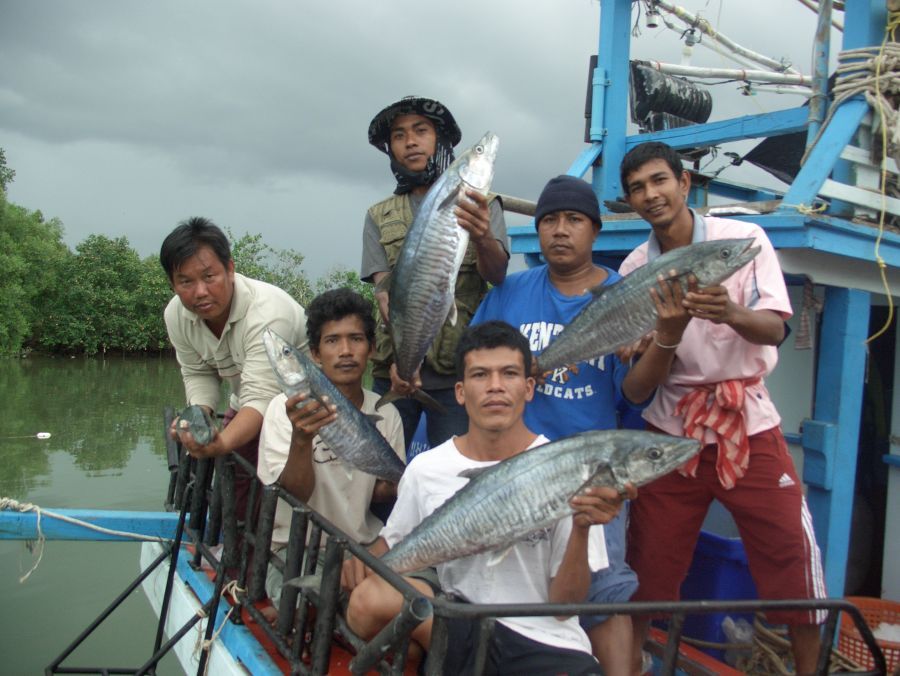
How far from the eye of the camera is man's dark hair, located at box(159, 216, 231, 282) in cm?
339

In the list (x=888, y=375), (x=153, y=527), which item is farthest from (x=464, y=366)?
(x=888, y=375)

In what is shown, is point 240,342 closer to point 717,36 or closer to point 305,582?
point 305,582

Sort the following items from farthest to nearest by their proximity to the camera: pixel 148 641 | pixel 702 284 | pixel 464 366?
pixel 148 641 < pixel 464 366 < pixel 702 284

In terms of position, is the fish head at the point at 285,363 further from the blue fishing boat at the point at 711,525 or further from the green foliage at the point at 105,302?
the green foliage at the point at 105,302

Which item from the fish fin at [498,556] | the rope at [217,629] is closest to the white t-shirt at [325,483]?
the rope at [217,629]

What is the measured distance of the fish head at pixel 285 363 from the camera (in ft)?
8.58

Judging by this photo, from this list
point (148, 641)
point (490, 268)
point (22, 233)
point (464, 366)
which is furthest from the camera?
point (22, 233)

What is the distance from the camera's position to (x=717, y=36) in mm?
7137

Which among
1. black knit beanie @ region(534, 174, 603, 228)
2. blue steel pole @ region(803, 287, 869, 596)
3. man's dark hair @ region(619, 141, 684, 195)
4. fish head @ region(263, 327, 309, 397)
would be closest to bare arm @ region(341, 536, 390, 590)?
fish head @ region(263, 327, 309, 397)

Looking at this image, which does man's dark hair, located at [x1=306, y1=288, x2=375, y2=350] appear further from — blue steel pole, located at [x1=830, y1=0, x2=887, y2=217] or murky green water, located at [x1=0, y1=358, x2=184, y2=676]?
murky green water, located at [x1=0, y1=358, x2=184, y2=676]

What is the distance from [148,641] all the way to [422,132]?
6.34 m

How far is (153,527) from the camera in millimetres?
4551

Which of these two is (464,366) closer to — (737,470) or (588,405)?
(588,405)

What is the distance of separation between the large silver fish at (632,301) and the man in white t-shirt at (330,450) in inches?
34.7
